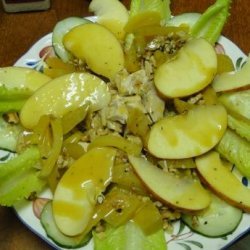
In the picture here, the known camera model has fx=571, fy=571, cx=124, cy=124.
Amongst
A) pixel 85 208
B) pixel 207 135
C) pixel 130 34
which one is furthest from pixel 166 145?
pixel 130 34

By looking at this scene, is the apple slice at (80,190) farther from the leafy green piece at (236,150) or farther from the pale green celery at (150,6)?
the pale green celery at (150,6)

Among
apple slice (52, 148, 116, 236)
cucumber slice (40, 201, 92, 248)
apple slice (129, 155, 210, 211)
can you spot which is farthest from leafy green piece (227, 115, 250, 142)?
cucumber slice (40, 201, 92, 248)

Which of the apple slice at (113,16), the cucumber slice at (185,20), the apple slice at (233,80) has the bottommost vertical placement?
the apple slice at (233,80)

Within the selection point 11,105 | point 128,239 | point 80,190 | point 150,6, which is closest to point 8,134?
point 11,105

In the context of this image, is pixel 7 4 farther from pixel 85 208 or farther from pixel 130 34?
pixel 85 208

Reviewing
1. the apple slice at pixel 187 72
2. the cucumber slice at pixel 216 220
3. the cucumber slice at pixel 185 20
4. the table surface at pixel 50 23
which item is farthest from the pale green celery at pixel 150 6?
the cucumber slice at pixel 216 220

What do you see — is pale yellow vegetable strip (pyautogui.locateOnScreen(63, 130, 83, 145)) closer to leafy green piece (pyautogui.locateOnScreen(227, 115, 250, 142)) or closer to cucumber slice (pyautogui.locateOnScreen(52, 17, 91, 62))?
cucumber slice (pyautogui.locateOnScreen(52, 17, 91, 62))
